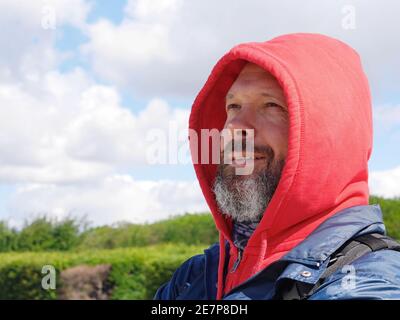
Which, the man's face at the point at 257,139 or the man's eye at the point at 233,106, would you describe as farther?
the man's eye at the point at 233,106

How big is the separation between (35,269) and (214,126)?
8582 millimetres

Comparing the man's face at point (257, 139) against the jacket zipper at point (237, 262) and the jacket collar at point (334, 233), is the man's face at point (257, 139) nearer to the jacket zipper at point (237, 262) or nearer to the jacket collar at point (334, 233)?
the jacket zipper at point (237, 262)

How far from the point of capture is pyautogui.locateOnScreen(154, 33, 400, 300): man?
83.0 inches

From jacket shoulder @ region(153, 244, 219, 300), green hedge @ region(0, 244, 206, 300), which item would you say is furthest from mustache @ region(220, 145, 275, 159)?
green hedge @ region(0, 244, 206, 300)

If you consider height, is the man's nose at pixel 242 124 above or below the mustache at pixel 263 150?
above

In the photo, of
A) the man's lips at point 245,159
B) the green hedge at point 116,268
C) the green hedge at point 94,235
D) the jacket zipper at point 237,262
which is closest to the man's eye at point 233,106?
the man's lips at point 245,159

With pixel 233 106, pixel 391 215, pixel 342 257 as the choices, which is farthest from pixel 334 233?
pixel 391 215

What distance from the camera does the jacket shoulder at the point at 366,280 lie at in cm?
197

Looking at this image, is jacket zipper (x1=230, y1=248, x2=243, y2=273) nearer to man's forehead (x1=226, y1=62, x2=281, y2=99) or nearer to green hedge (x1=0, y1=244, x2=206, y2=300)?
man's forehead (x1=226, y1=62, x2=281, y2=99)

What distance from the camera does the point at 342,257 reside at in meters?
2.12

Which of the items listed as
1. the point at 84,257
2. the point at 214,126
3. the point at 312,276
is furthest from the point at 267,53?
the point at 84,257

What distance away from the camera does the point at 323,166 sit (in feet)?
7.63
